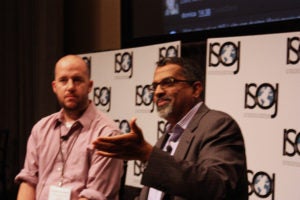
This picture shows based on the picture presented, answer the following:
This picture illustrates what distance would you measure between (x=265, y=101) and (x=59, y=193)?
1.24 meters

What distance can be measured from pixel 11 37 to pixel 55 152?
2.87 meters

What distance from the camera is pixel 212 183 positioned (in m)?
1.49

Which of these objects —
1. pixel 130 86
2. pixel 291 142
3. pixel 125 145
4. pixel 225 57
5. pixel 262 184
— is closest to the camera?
pixel 125 145

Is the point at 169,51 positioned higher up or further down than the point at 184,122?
higher up

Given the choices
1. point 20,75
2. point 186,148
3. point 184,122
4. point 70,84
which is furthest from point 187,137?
point 20,75

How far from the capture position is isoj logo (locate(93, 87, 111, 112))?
3.73 m

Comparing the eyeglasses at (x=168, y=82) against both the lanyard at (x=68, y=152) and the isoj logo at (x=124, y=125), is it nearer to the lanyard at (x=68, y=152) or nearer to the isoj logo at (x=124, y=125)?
the lanyard at (x=68, y=152)

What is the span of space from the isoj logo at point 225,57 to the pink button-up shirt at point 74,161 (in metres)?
0.80

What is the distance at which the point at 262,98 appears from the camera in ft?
8.39

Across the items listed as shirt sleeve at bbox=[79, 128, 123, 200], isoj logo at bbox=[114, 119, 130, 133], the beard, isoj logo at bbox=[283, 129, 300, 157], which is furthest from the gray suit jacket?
isoj logo at bbox=[114, 119, 130, 133]

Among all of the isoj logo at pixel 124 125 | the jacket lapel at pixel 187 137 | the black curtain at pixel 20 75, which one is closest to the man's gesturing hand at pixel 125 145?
the jacket lapel at pixel 187 137

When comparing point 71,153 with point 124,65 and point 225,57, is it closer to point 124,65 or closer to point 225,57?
point 225,57

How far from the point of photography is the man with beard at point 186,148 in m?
1.46

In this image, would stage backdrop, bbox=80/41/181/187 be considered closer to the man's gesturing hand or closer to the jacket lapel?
the jacket lapel
